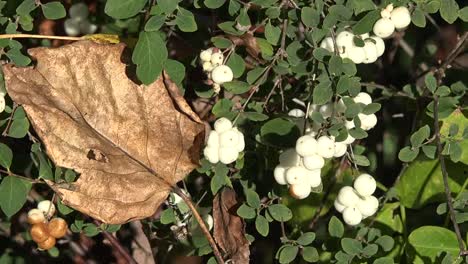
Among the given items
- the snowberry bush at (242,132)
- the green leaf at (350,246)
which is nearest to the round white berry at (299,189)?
the snowberry bush at (242,132)

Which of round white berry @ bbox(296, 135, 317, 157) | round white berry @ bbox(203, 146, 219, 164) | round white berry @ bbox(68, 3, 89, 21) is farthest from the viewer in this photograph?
round white berry @ bbox(68, 3, 89, 21)

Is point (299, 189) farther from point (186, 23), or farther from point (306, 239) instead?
point (186, 23)

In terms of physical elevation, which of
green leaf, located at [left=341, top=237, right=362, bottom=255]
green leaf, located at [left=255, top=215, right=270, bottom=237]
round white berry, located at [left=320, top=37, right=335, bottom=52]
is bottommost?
green leaf, located at [left=341, top=237, right=362, bottom=255]

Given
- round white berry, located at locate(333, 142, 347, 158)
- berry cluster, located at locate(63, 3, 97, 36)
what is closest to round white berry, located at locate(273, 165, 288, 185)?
round white berry, located at locate(333, 142, 347, 158)

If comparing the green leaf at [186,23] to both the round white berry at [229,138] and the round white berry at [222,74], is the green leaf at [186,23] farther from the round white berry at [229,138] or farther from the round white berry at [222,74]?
the round white berry at [229,138]

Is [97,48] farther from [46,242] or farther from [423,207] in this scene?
[423,207]

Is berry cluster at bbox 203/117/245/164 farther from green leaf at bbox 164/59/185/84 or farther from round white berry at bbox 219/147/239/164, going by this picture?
green leaf at bbox 164/59/185/84

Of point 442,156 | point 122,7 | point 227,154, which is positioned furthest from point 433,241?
point 122,7
